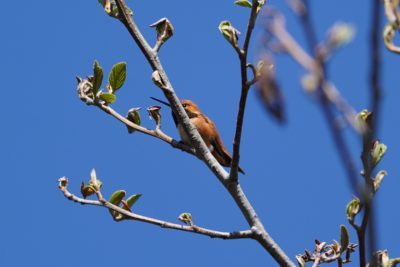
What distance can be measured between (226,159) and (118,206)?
3.90 metres

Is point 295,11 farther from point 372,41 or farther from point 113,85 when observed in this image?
point 113,85

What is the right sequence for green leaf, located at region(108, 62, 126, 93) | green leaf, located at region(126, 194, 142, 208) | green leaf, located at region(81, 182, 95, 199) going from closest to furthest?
green leaf, located at region(81, 182, 95, 199) < green leaf, located at region(126, 194, 142, 208) < green leaf, located at region(108, 62, 126, 93)

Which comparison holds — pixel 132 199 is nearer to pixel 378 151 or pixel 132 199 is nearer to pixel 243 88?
pixel 243 88

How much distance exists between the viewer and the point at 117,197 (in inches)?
143

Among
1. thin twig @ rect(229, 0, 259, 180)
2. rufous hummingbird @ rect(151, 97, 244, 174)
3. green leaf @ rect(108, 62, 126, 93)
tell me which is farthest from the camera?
rufous hummingbird @ rect(151, 97, 244, 174)

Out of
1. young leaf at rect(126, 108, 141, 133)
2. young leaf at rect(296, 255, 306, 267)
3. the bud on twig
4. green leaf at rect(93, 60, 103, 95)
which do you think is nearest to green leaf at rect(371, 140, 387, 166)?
young leaf at rect(296, 255, 306, 267)

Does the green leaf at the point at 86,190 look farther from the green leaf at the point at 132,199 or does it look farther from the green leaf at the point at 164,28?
the green leaf at the point at 164,28

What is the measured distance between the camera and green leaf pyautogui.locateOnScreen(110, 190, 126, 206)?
360cm

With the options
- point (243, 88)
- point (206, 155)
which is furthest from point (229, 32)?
point (206, 155)

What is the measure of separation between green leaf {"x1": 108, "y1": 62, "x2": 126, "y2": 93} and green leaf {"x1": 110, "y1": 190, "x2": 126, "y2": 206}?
72 cm

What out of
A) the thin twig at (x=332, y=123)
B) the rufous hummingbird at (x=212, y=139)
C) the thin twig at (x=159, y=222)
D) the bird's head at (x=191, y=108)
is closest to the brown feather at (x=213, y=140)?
the rufous hummingbird at (x=212, y=139)

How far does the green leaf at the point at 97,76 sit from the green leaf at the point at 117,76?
0.40ft

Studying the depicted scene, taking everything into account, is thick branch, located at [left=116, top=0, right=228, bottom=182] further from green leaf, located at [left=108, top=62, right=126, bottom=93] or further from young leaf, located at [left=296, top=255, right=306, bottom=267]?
young leaf, located at [left=296, top=255, right=306, bottom=267]

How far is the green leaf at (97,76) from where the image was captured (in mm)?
3812
